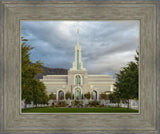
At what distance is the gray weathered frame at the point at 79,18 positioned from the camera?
275 centimetres

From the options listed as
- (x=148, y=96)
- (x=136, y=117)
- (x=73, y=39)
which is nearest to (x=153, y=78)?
(x=148, y=96)

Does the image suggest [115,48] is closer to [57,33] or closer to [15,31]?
[57,33]

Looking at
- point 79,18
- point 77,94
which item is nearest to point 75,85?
point 77,94

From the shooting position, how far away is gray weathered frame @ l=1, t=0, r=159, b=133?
9.01 ft

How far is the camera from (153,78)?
276 centimetres

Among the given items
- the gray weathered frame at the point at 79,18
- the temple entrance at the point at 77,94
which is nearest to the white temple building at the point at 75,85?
the temple entrance at the point at 77,94

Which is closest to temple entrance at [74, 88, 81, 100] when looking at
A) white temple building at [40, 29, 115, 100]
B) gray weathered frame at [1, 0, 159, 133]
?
white temple building at [40, 29, 115, 100]

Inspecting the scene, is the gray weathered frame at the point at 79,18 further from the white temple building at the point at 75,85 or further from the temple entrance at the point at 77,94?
the temple entrance at the point at 77,94

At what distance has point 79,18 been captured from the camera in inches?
113

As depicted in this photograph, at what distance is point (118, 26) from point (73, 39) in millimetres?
3474

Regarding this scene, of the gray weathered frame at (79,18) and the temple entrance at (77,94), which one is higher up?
the gray weathered frame at (79,18)

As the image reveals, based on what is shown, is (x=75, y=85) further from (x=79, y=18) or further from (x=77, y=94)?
(x=79, y=18)

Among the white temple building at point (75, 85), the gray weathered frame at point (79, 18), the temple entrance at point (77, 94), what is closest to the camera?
the gray weathered frame at point (79, 18)

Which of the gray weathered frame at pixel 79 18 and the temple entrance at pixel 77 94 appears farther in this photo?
the temple entrance at pixel 77 94
